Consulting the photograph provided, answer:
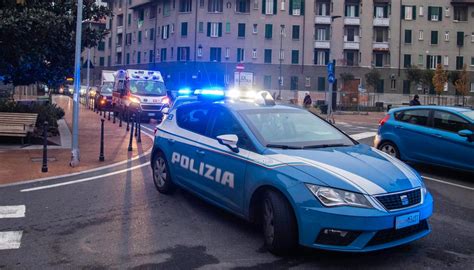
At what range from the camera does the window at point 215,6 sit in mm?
62750

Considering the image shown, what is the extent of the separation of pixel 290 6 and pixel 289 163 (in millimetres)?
60651

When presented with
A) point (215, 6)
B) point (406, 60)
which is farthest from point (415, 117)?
point (406, 60)

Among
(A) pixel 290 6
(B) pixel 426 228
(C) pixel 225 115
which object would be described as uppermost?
(A) pixel 290 6

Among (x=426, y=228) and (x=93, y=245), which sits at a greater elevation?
(x=426, y=228)

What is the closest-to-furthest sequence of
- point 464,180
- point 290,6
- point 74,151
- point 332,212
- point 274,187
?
1. point 332,212
2. point 274,187
3. point 464,180
4. point 74,151
5. point 290,6

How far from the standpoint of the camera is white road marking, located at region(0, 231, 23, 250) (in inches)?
216

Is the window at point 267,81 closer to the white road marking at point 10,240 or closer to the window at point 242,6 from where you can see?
the window at point 242,6

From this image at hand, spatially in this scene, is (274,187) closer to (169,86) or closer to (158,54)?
(169,86)

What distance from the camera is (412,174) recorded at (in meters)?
5.27

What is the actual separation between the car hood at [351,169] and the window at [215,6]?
59351 mm

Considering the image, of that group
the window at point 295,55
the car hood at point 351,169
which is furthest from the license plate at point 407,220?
the window at point 295,55

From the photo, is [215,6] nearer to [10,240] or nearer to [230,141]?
[230,141]

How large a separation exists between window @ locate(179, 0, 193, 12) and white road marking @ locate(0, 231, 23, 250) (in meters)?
59.7

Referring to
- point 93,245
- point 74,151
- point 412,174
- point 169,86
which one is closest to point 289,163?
point 412,174
